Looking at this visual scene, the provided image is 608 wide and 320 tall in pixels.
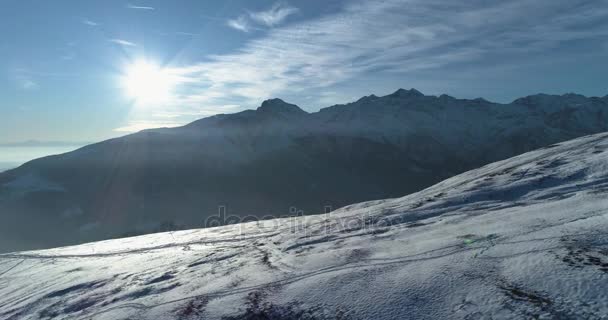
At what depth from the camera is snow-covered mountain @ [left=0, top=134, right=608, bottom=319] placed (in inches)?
225

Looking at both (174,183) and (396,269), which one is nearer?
(396,269)

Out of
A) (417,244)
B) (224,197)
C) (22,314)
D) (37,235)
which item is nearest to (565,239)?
(417,244)

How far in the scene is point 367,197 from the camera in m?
150

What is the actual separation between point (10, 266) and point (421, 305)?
61.5 ft

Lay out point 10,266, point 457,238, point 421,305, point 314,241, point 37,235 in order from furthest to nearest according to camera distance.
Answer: point 37,235 → point 10,266 → point 314,241 → point 457,238 → point 421,305

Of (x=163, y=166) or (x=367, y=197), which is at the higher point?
(x=163, y=166)

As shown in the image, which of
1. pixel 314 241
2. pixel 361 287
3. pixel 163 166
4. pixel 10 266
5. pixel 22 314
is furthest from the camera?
pixel 163 166

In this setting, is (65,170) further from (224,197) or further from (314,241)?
(314,241)

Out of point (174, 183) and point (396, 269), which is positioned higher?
point (174, 183)

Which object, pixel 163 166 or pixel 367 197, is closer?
pixel 163 166

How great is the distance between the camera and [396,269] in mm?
7469

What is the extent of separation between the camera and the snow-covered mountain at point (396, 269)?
18.7 ft

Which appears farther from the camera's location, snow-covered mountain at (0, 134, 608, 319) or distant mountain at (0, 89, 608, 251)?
distant mountain at (0, 89, 608, 251)

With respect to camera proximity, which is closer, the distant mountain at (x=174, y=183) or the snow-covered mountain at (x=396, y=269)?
the snow-covered mountain at (x=396, y=269)
